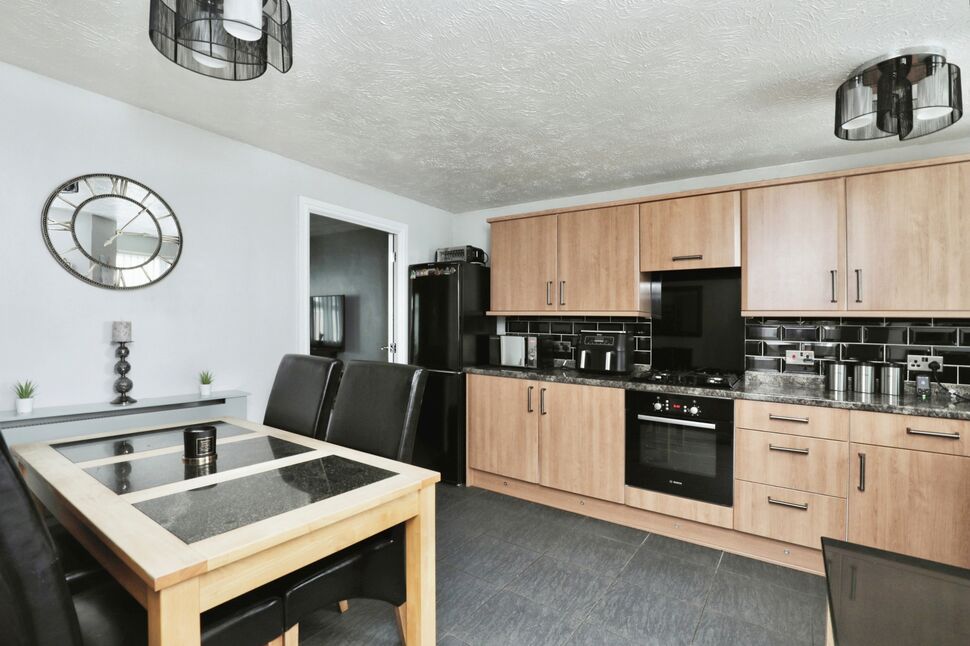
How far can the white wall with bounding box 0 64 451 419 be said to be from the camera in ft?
7.06

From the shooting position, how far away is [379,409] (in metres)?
1.94

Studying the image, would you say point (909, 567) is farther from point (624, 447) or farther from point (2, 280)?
point (2, 280)

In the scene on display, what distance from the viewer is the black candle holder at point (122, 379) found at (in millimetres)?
2379

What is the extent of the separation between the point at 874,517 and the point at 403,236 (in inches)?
148

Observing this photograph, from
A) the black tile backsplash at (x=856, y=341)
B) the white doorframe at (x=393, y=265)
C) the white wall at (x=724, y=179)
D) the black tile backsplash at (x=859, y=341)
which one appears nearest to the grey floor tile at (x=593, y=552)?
the black tile backsplash at (x=856, y=341)

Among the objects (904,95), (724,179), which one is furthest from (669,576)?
(724,179)

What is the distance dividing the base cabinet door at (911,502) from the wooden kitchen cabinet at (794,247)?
0.89 metres

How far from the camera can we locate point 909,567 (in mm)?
1099

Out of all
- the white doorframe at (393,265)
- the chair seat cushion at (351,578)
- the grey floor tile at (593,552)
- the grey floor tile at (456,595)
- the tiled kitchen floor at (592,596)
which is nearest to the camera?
the chair seat cushion at (351,578)

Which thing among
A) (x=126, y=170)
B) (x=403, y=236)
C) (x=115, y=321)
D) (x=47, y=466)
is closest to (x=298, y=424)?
(x=47, y=466)

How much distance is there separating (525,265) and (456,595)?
96.3 inches

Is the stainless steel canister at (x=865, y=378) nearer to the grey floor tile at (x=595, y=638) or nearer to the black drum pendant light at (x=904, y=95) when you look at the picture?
the black drum pendant light at (x=904, y=95)

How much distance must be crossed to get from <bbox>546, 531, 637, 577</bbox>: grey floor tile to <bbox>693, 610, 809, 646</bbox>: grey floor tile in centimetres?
52

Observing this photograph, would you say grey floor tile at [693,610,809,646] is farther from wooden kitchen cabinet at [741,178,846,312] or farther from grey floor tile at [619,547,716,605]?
wooden kitchen cabinet at [741,178,846,312]
